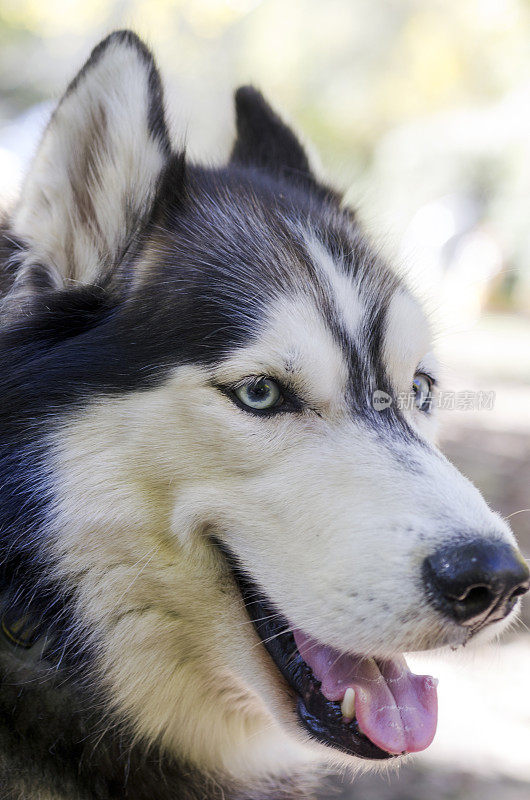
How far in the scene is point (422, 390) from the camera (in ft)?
A: 8.41

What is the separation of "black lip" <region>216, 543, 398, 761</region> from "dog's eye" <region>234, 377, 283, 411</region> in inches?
15.2

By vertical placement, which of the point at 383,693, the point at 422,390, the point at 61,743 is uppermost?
the point at 422,390

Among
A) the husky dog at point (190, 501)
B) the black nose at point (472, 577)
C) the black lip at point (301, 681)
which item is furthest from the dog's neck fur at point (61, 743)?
the black nose at point (472, 577)

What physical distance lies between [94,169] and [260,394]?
0.86 meters

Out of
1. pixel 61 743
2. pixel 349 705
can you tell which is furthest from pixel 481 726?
pixel 61 743

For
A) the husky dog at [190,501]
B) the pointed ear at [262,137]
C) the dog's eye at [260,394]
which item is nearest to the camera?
the husky dog at [190,501]

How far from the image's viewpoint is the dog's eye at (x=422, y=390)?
8.31 ft

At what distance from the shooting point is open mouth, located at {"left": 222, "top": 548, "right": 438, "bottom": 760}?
1.92 meters

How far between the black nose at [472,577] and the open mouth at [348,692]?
1.05ft

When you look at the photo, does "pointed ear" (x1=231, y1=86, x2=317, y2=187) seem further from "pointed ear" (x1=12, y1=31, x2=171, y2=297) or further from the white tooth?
the white tooth

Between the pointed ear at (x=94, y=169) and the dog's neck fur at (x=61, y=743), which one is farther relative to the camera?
the pointed ear at (x=94, y=169)

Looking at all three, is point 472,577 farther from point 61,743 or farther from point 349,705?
point 61,743

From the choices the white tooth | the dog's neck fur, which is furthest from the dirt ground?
the dog's neck fur

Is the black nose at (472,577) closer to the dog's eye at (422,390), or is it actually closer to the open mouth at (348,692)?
the open mouth at (348,692)
